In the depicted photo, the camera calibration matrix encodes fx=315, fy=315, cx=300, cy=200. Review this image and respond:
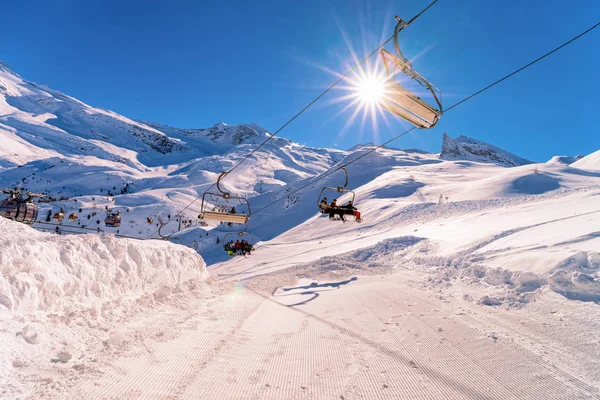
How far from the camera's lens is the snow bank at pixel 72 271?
639cm

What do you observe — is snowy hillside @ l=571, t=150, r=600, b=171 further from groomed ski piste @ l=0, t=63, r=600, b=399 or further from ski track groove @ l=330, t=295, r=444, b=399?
ski track groove @ l=330, t=295, r=444, b=399

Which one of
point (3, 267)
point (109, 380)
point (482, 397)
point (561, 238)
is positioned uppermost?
point (561, 238)

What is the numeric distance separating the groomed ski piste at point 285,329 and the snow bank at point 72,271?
3 centimetres

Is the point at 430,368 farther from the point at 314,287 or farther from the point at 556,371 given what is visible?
the point at 314,287

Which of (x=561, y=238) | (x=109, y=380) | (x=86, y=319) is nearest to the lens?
(x=109, y=380)

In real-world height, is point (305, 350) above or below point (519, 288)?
below

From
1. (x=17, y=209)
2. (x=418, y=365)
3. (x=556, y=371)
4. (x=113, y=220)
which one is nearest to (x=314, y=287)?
(x=418, y=365)

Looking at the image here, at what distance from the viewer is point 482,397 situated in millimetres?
5215

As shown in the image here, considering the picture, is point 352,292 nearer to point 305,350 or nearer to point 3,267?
point 305,350

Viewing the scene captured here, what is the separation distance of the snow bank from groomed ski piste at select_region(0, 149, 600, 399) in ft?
0.11

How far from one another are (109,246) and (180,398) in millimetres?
6305

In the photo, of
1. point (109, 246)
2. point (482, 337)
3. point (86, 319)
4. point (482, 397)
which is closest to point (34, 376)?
point (86, 319)

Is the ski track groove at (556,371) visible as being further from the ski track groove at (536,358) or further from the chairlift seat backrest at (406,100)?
the chairlift seat backrest at (406,100)

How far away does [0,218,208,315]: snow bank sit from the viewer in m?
6.39
